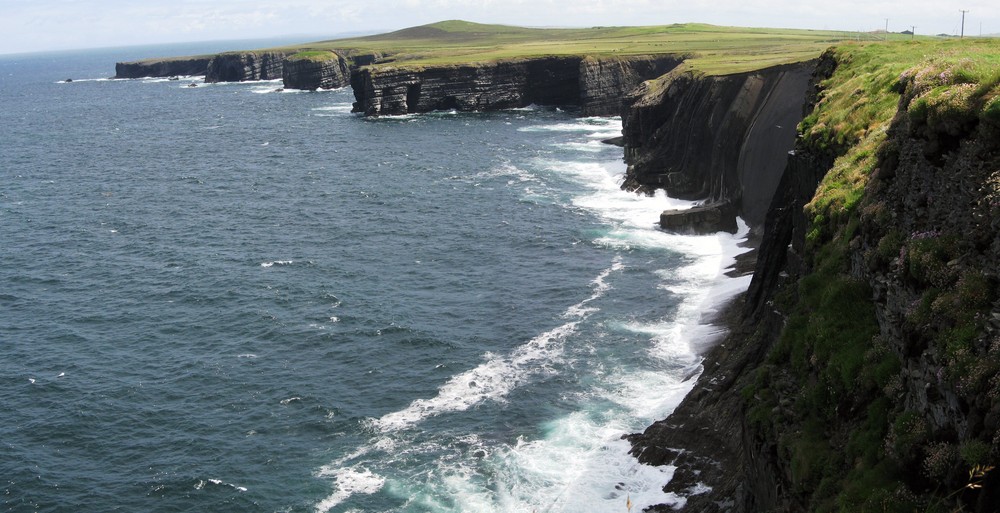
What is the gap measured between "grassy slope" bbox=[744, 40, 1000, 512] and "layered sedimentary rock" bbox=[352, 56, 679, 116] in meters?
141

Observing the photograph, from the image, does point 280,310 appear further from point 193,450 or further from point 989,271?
point 989,271

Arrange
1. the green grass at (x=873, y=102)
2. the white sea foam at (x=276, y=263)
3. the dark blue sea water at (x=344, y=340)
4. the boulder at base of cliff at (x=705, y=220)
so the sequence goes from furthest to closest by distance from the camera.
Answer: the boulder at base of cliff at (x=705, y=220) → the white sea foam at (x=276, y=263) → the dark blue sea water at (x=344, y=340) → the green grass at (x=873, y=102)

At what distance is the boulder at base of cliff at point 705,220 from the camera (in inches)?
3081

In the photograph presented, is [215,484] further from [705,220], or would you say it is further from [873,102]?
[705,220]

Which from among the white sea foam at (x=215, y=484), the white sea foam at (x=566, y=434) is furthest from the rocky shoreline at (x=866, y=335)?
the white sea foam at (x=215, y=484)

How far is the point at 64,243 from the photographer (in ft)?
276

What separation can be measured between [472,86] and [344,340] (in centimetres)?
12669

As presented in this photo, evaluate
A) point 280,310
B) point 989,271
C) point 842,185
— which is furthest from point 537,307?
point 989,271

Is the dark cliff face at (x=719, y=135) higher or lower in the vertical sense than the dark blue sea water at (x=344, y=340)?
higher

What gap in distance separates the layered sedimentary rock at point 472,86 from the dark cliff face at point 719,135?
216 feet

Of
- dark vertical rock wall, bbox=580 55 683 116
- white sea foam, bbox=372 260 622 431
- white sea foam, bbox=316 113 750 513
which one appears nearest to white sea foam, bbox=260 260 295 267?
white sea foam, bbox=316 113 750 513

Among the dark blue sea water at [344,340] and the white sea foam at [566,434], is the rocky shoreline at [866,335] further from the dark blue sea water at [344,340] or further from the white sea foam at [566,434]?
the dark blue sea water at [344,340]

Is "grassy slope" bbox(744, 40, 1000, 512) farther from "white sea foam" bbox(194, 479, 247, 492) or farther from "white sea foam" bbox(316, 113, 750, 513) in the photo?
"white sea foam" bbox(194, 479, 247, 492)

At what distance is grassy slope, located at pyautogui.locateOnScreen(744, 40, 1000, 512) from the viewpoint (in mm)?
21172
